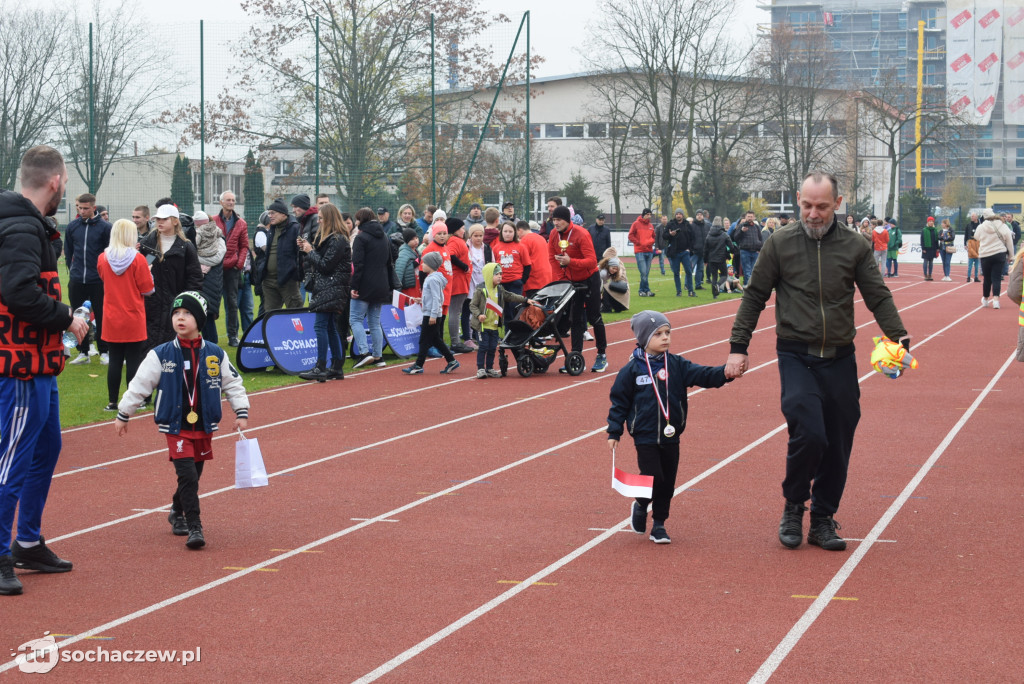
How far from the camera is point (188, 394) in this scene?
277 inches

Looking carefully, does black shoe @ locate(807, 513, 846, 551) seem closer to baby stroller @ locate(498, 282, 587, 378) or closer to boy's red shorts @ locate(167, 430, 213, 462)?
boy's red shorts @ locate(167, 430, 213, 462)

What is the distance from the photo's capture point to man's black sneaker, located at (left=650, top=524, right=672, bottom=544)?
6938mm

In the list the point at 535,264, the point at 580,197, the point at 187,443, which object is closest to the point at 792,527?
the point at 187,443

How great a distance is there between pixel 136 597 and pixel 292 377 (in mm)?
9028

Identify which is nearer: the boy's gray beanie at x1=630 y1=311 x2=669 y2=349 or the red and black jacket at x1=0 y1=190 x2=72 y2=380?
the red and black jacket at x1=0 y1=190 x2=72 y2=380

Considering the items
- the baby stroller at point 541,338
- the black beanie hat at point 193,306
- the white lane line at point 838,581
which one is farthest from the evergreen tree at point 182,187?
the white lane line at point 838,581

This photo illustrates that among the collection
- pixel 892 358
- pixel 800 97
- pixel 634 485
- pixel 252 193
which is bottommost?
pixel 634 485

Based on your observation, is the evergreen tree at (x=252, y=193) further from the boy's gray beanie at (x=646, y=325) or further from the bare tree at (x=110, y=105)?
the boy's gray beanie at (x=646, y=325)

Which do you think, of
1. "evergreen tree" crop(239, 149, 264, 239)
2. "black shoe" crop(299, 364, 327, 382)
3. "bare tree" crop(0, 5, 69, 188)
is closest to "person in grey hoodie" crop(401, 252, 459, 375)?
"black shoe" crop(299, 364, 327, 382)

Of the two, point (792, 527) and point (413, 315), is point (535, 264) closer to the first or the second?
point (413, 315)

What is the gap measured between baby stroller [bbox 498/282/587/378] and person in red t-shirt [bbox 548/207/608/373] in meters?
0.19

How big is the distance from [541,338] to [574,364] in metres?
0.51

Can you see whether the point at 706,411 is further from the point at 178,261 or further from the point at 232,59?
the point at 232,59

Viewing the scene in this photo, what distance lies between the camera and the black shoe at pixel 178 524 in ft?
23.6
